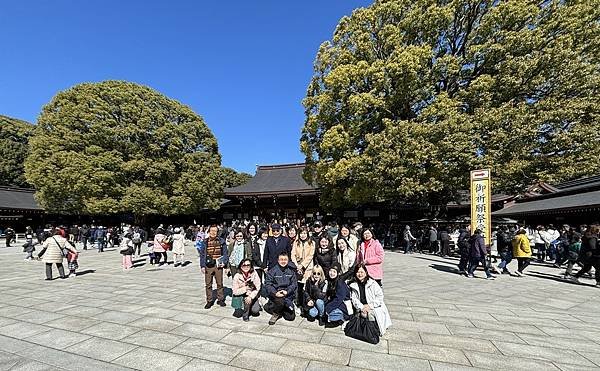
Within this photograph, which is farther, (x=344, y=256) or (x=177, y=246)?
(x=177, y=246)

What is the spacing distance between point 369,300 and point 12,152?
145ft

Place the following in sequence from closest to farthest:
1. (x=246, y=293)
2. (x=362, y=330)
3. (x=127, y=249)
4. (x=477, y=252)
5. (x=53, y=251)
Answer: (x=362, y=330)
(x=246, y=293)
(x=53, y=251)
(x=477, y=252)
(x=127, y=249)

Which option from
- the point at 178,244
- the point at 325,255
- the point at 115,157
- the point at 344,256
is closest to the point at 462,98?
the point at 344,256

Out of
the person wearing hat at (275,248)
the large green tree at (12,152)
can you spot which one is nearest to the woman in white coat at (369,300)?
the person wearing hat at (275,248)

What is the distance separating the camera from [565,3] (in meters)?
14.6

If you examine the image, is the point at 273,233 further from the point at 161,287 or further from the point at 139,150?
the point at 139,150

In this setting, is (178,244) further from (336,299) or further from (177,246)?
(336,299)

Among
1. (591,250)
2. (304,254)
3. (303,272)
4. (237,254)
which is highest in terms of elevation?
(591,250)

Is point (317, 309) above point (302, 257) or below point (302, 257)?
below

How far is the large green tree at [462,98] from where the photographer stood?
43.8 feet

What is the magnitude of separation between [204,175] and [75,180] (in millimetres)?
8490

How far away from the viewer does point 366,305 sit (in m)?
4.59

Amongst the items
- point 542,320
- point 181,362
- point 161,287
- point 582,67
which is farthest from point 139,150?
point 582,67

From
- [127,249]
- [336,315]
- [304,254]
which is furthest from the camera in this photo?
[127,249]
